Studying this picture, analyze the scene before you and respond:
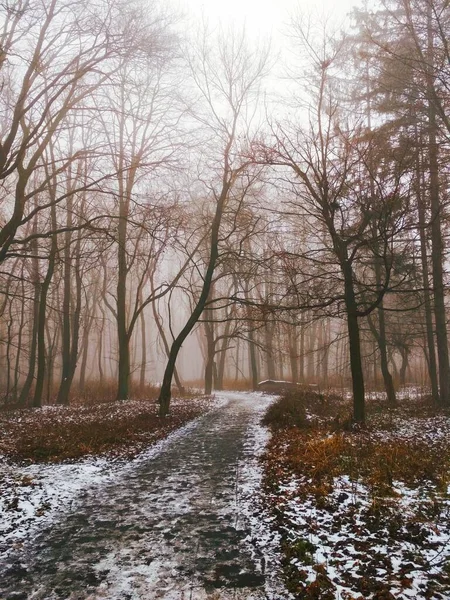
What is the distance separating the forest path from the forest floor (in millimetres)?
485

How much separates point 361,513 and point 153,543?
2670 millimetres

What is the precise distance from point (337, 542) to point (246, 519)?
1.30 meters

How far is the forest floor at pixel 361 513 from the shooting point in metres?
4.00

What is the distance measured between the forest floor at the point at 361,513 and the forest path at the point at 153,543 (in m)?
0.48

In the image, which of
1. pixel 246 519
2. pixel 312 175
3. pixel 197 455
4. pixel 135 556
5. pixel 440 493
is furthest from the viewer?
pixel 312 175

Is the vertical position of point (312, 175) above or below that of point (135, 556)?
above

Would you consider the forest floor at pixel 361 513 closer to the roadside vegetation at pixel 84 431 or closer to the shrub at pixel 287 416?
the shrub at pixel 287 416

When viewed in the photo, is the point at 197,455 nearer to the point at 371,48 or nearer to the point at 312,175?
the point at 312,175

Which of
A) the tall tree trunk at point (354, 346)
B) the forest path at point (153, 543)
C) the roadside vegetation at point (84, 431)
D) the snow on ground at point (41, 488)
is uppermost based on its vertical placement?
the tall tree trunk at point (354, 346)

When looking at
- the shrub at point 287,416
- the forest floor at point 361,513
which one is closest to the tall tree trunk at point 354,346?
the forest floor at point 361,513

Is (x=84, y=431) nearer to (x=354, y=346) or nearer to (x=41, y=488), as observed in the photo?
(x=41, y=488)

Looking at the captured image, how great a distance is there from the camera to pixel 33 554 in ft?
15.8

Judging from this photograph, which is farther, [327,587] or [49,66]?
[49,66]

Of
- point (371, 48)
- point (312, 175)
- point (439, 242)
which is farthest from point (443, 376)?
point (371, 48)
